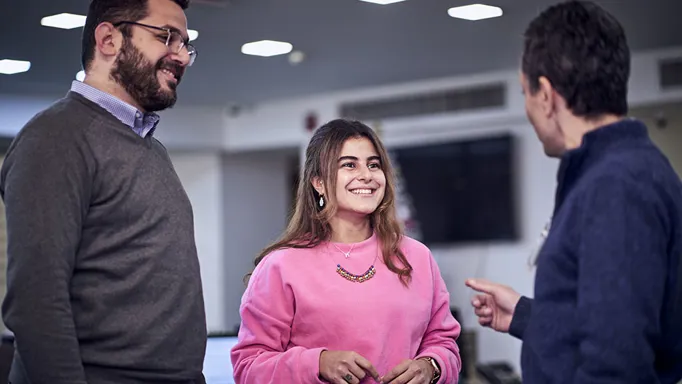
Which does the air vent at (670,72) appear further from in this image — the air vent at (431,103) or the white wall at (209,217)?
the white wall at (209,217)

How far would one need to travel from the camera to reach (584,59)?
5.03 ft

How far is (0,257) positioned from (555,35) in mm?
6973

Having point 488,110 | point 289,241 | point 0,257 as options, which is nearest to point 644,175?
point 289,241

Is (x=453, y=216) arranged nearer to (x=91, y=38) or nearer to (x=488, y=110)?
(x=488, y=110)

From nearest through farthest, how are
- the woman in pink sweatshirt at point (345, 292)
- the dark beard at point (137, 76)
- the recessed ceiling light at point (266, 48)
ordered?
the dark beard at point (137, 76), the woman in pink sweatshirt at point (345, 292), the recessed ceiling light at point (266, 48)

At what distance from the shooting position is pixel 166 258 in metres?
1.86

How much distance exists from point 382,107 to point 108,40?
576cm

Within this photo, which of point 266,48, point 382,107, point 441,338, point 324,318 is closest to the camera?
point 324,318

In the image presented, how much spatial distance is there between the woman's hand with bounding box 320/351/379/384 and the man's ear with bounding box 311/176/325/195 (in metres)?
0.48

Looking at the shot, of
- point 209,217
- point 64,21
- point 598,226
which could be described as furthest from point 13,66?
point 598,226

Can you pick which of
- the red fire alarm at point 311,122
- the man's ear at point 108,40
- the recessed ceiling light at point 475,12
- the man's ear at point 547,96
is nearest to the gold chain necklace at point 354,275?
the man's ear at point 108,40

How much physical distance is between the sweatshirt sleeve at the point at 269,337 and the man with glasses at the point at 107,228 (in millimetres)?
492

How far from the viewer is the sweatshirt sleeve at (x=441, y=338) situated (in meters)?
2.52

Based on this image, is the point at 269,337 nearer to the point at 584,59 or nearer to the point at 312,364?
the point at 312,364
